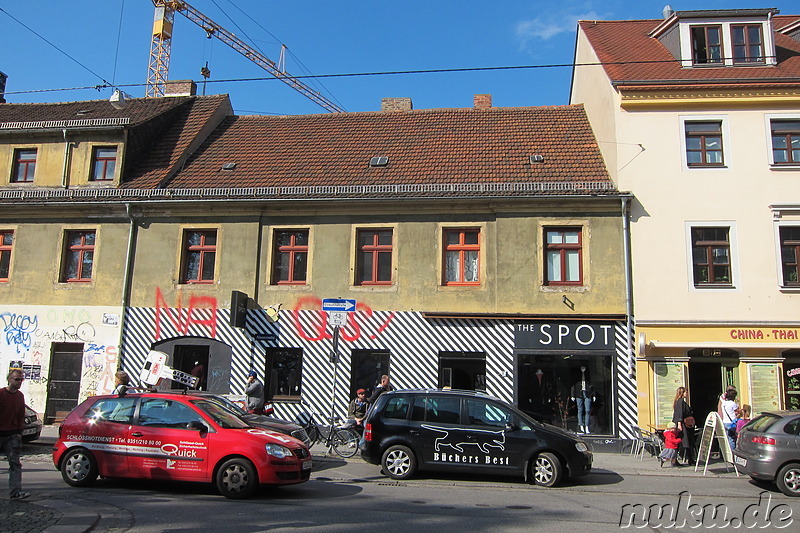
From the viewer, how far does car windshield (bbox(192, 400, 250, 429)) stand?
9.59 meters

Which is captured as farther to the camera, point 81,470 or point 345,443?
point 345,443

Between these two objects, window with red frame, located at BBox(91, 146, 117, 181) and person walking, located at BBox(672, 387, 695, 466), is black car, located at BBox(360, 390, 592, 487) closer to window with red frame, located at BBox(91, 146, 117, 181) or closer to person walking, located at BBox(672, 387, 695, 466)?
person walking, located at BBox(672, 387, 695, 466)

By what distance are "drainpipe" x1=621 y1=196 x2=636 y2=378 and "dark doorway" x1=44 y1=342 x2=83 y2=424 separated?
15416mm

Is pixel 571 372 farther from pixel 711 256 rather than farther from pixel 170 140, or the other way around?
pixel 170 140

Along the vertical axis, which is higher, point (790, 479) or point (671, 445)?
point (671, 445)

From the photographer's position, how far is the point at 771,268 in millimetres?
15844

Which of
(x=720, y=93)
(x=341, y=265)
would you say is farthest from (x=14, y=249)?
(x=720, y=93)

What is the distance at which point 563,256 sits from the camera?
1680cm

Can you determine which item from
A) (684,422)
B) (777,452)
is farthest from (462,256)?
(777,452)

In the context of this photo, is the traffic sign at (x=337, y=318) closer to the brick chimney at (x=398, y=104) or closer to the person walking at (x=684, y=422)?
the person walking at (x=684, y=422)

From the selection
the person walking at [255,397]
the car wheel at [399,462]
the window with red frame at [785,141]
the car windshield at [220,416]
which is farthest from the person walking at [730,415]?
the person walking at [255,397]

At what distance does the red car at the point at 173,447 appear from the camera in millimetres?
9188

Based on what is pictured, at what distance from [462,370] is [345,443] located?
422 centimetres

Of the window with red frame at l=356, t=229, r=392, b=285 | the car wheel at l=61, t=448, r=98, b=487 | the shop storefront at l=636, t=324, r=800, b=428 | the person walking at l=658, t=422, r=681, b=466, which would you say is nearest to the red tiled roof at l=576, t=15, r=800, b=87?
the shop storefront at l=636, t=324, r=800, b=428
